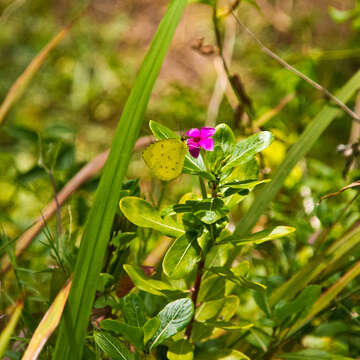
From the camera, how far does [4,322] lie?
23.2 inches

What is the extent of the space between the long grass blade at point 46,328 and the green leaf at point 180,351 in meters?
0.12

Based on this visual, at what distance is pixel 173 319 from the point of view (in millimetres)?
425

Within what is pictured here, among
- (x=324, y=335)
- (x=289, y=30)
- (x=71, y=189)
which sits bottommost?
(x=324, y=335)

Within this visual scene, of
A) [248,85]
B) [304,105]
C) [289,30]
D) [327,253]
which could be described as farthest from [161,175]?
[289,30]

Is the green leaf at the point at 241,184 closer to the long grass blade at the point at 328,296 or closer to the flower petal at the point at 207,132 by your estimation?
the flower petal at the point at 207,132

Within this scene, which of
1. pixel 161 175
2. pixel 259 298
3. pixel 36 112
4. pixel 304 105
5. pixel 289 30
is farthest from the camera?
pixel 289 30

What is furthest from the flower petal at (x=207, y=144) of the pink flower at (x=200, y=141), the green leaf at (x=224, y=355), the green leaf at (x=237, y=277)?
the green leaf at (x=224, y=355)

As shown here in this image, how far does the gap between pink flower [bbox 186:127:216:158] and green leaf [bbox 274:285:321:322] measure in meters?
0.21

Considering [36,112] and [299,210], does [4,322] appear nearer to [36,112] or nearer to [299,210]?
[299,210]

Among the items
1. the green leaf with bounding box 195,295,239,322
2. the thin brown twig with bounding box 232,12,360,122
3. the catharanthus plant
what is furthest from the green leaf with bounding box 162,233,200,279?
the thin brown twig with bounding box 232,12,360,122

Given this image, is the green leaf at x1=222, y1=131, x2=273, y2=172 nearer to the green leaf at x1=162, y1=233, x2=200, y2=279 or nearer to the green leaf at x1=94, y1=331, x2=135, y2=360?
the green leaf at x1=162, y1=233, x2=200, y2=279

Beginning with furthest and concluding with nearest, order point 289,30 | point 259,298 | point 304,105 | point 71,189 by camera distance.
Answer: point 289,30 < point 304,105 < point 71,189 < point 259,298

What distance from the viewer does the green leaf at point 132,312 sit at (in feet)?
1.43

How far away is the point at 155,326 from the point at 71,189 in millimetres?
387
